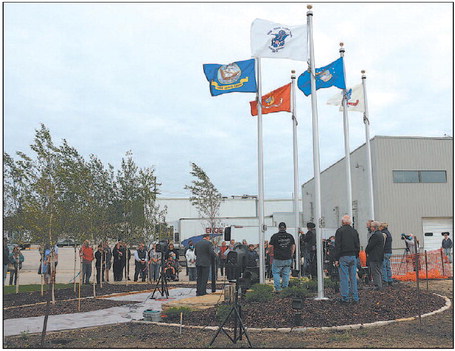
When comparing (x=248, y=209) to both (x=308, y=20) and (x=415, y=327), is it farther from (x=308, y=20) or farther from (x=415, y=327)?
(x=415, y=327)

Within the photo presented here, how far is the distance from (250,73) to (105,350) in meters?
10.4

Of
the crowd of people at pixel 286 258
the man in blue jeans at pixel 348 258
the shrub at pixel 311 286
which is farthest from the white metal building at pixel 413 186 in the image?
the man in blue jeans at pixel 348 258

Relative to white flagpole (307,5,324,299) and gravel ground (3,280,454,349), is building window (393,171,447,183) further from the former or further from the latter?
gravel ground (3,280,454,349)

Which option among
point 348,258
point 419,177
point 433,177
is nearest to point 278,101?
point 348,258

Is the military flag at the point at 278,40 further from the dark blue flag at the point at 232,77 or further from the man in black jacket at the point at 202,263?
the man in black jacket at the point at 202,263

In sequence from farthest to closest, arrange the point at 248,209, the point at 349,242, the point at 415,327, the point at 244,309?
the point at 248,209, the point at 349,242, the point at 244,309, the point at 415,327

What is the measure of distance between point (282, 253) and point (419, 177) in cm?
1909

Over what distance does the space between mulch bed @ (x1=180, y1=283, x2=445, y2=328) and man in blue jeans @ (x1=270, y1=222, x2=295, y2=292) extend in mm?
1276

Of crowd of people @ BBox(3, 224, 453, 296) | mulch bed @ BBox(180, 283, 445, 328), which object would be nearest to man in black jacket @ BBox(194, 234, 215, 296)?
crowd of people @ BBox(3, 224, 453, 296)

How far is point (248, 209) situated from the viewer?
1750 inches

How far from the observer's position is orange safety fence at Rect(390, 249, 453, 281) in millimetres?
17203

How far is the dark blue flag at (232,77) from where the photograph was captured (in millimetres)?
14953

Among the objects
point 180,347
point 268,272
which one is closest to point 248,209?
point 268,272

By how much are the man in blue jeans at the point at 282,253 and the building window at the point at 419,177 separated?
1776 centimetres
